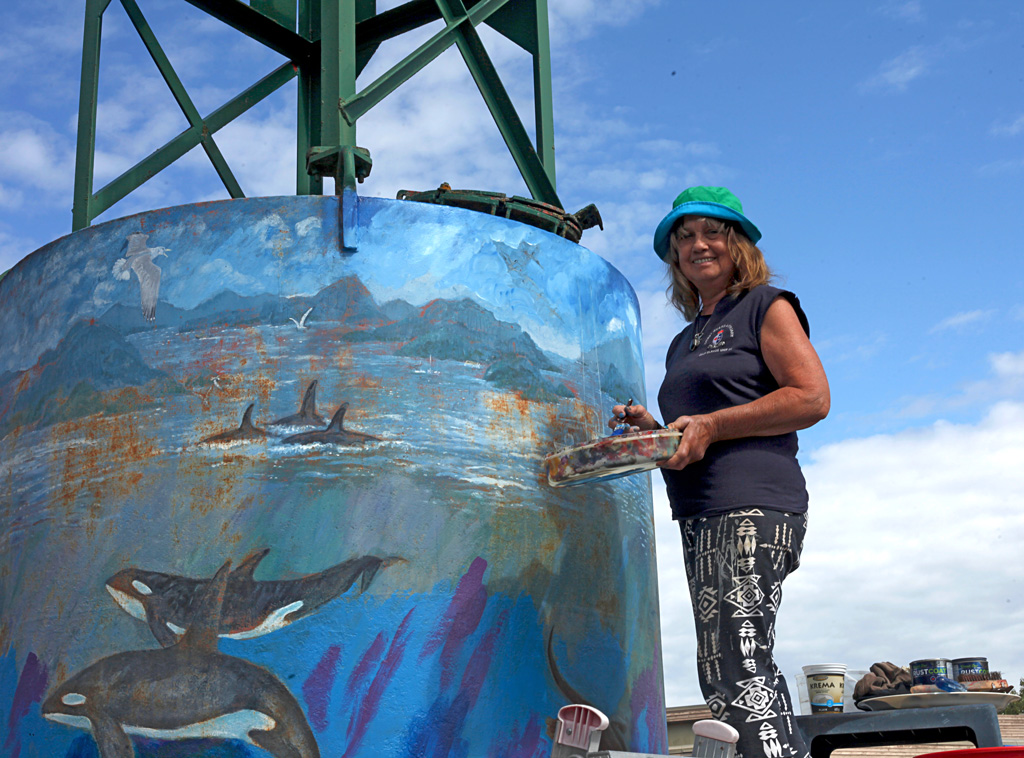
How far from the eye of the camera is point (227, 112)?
6.49 meters

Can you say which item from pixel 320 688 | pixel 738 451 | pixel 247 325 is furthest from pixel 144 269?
pixel 738 451

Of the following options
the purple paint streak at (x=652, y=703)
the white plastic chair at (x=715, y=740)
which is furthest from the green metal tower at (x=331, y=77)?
the white plastic chair at (x=715, y=740)

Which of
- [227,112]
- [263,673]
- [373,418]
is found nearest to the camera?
[263,673]

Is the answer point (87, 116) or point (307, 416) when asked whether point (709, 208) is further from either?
point (87, 116)

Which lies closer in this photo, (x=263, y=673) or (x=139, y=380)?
(x=263, y=673)

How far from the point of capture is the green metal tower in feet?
15.4

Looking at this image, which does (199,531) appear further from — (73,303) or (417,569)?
(73,303)

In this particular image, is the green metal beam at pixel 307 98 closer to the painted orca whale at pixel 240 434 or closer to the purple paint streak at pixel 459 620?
the painted orca whale at pixel 240 434

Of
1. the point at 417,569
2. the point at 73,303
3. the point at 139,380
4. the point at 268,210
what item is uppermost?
the point at 268,210

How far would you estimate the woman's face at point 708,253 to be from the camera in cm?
379

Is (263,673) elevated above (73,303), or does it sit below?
below

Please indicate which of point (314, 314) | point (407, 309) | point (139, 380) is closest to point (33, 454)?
point (139, 380)

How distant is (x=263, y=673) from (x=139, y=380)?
117 cm

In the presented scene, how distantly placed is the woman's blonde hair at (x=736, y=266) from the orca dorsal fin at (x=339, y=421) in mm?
1255
